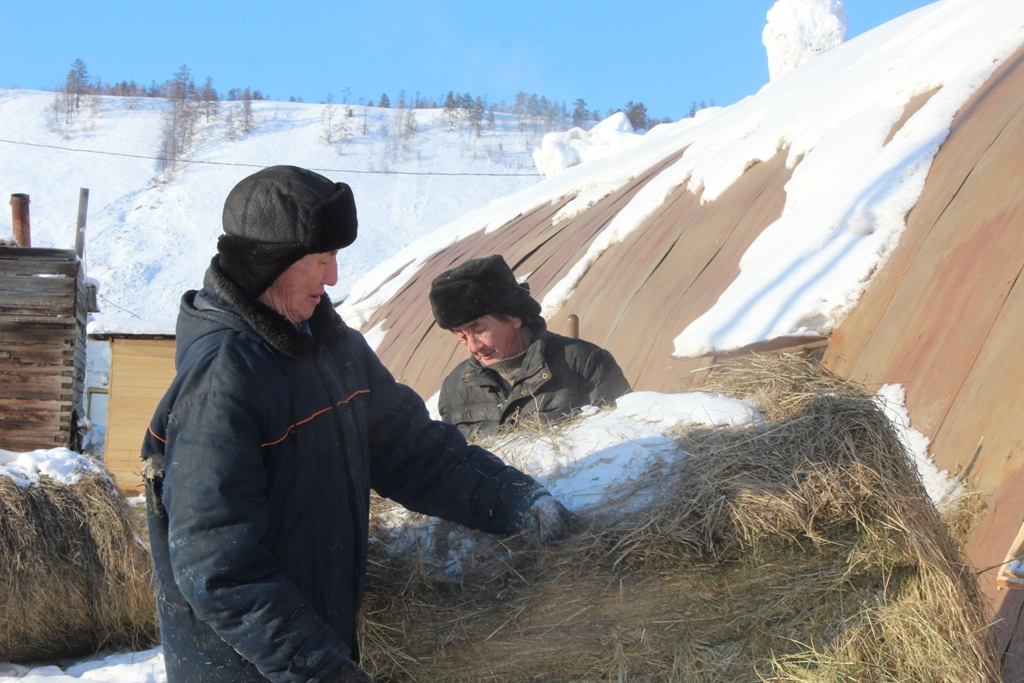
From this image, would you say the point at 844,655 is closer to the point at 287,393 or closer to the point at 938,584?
the point at 938,584

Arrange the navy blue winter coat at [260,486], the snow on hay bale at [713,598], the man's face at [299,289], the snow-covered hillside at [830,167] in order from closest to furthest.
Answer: the navy blue winter coat at [260,486] < the man's face at [299,289] < the snow on hay bale at [713,598] < the snow-covered hillside at [830,167]

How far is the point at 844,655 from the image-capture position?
2.07m

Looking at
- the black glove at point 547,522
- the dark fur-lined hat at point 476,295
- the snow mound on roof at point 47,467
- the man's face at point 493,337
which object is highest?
the dark fur-lined hat at point 476,295

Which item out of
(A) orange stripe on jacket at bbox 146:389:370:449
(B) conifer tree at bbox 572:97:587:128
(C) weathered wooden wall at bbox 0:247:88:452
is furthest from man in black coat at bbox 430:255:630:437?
(B) conifer tree at bbox 572:97:587:128

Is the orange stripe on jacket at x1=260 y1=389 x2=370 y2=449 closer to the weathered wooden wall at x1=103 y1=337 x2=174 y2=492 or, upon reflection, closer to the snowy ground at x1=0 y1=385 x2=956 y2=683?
the snowy ground at x1=0 y1=385 x2=956 y2=683

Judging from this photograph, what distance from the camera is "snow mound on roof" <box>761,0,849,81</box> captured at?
14281 mm

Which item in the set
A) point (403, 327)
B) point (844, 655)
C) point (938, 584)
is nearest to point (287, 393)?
point (844, 655)

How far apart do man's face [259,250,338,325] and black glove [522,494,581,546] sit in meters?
0.73

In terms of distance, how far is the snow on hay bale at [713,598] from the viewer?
82.7 inches

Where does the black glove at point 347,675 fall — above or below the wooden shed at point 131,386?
above

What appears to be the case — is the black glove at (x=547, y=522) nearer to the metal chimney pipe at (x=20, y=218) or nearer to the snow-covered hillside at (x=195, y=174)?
the metal chimney pipe at (x=20, y=218)

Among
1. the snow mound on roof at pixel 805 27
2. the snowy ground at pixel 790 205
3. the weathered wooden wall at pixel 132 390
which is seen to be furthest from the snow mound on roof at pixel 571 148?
the weathered wooden wall at pixel 132 390

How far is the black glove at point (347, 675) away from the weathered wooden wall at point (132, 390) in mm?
9834

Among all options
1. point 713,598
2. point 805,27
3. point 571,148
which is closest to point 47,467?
point 713,598
